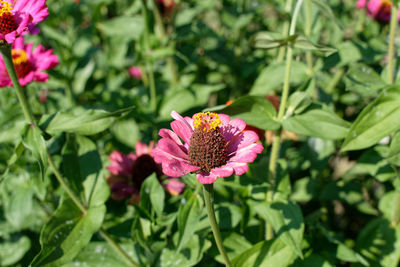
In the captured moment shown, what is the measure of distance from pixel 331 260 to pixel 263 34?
1102 millimetres

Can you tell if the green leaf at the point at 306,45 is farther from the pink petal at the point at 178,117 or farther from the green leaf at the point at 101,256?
the green leaf at the point at 101,256

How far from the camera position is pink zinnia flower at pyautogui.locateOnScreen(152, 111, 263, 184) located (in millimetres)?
1007

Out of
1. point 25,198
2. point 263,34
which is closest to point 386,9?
point 263,34

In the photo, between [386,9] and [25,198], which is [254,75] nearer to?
[386,9]

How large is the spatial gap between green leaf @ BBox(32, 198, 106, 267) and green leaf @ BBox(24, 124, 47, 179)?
28 cm

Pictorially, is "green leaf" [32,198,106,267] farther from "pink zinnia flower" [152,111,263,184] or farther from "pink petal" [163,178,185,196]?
"pink zinnia flower" [152,111,263,184]

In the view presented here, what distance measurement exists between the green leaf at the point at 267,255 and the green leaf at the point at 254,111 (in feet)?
1.63

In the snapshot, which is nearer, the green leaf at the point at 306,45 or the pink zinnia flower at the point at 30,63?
the green leaf at the point at 306,45

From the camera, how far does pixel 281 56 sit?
237 centimetres

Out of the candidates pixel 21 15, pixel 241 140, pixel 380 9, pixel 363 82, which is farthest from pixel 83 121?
pixel 380 9

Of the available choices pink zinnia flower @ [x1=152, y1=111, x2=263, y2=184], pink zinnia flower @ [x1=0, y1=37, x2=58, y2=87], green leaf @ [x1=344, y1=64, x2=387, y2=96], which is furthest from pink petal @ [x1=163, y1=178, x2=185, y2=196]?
green leaf @ [x1=344, y1=64, x2=387, y2=96]

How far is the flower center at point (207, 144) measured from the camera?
1.07 meters

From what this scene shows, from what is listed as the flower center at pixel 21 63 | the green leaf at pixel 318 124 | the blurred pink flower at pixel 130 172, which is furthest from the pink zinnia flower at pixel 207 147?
the flower center at pixel 21 63

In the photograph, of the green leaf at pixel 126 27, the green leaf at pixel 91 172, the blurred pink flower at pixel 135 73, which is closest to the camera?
the green leaf at pixel 91 172
